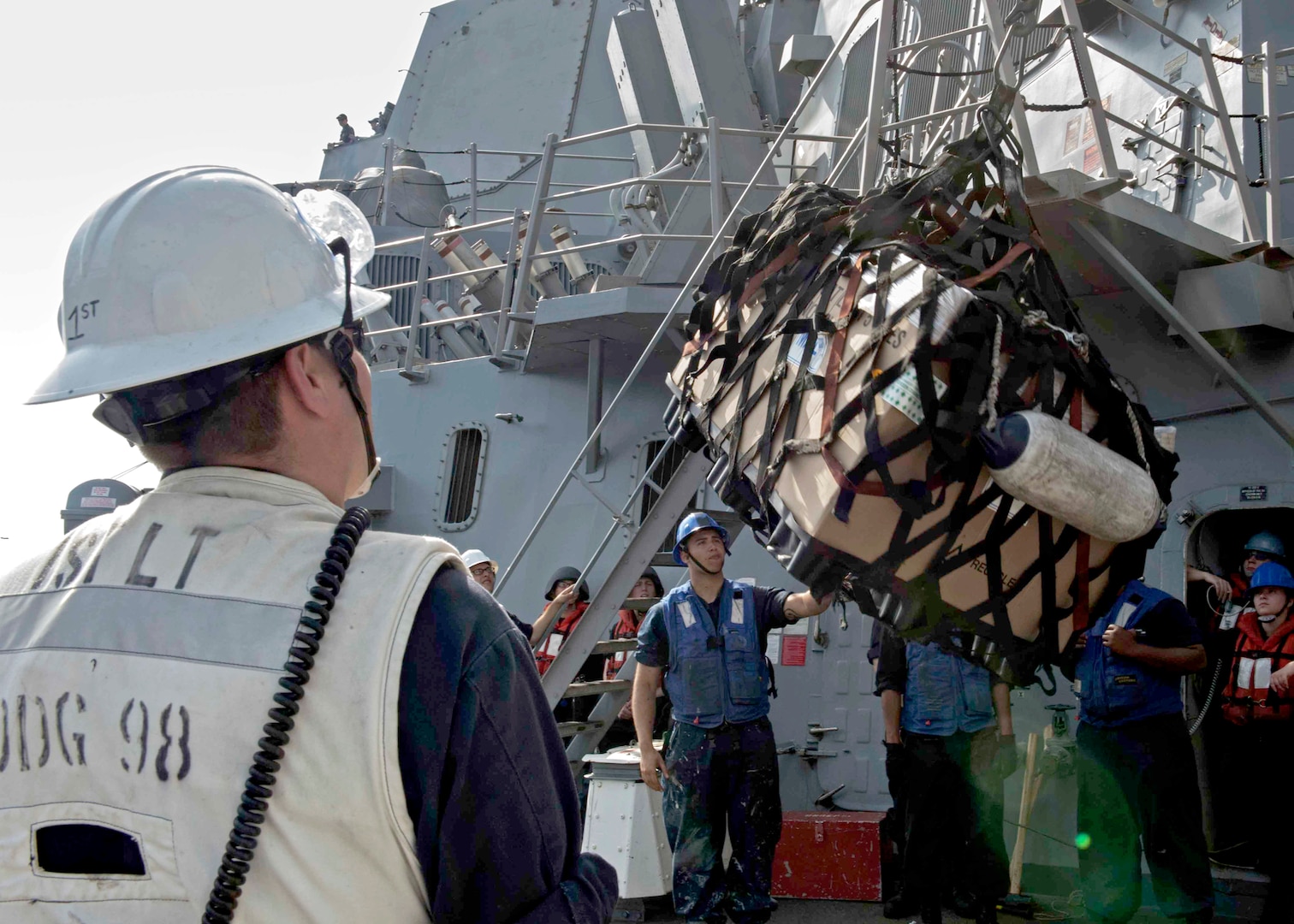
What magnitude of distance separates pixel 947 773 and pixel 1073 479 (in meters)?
3.34

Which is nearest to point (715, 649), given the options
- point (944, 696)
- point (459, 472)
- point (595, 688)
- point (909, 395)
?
point (595, 688)

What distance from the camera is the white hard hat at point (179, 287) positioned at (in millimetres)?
1337

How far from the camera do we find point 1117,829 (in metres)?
4.76

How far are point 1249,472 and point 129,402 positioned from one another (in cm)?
505

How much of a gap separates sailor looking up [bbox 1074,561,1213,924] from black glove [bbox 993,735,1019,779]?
57cm

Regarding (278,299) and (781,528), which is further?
(781,528)

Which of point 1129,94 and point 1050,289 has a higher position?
point 1129,94

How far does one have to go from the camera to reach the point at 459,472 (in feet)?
28.4

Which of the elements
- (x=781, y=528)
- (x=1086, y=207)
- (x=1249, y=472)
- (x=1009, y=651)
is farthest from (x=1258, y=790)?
(x=781, y=528)

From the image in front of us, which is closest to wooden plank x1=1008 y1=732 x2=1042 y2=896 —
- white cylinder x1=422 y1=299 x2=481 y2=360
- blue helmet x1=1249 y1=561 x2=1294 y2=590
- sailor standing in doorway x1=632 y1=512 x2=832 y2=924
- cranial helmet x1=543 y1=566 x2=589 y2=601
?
blue helmet x1=1249 y1=561 x2=1294 y2=590

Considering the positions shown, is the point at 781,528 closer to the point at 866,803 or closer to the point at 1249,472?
the point at 1249,472

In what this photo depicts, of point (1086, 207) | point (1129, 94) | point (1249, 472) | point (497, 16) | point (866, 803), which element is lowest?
point (866, 803)

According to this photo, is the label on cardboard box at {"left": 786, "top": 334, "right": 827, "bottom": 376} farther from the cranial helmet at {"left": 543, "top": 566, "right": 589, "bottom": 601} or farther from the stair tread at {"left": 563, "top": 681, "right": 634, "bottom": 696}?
the cranial helmet at {"left": 543, "top": 566, "right": 589, "bottom": 601}

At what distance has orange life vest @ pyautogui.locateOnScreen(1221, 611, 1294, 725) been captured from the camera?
5.00 m
